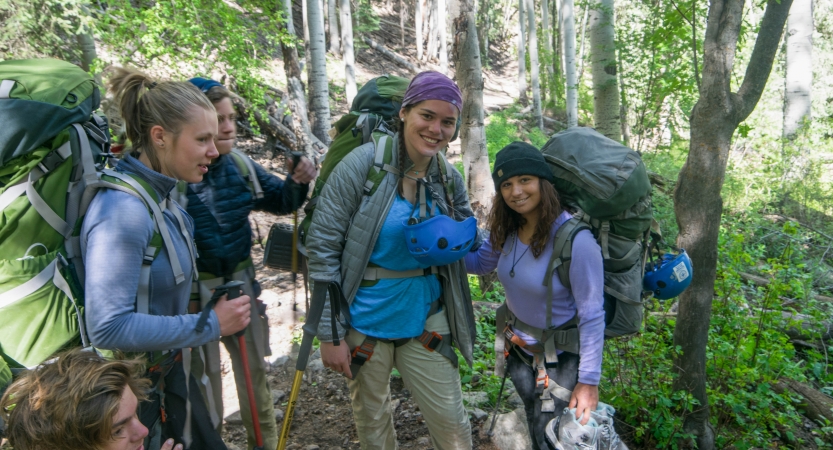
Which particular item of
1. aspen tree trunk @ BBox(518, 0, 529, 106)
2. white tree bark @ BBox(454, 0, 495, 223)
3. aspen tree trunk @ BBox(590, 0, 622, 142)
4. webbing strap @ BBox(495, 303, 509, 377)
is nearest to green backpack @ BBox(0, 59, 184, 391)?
webbing strap @ BBox(495, 303, 509, 377)

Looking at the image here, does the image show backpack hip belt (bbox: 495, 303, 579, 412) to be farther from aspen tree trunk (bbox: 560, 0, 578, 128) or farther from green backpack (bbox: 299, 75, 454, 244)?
aspen tree trunk (bbox: 560, 0, 578, 128)

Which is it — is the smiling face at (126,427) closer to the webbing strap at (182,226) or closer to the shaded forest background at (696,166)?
the webbing strap at (182,226)

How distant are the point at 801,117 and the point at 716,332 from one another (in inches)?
370

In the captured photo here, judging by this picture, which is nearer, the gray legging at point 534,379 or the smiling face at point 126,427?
the smiling face at point 126,427

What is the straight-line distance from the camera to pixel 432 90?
7.77 feet

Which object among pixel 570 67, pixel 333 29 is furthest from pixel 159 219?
pixel 333 29

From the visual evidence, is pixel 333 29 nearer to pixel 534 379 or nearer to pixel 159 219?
pixel 534 379

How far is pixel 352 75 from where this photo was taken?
1636 centimetres

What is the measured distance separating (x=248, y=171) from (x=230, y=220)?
0.34 metres

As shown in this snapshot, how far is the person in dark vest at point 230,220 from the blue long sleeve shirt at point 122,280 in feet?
2.70

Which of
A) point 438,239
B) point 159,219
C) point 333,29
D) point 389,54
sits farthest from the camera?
point 389,54

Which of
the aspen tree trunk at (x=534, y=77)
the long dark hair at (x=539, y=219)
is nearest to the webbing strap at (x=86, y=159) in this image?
the long dark hair at (x=539, y=219)

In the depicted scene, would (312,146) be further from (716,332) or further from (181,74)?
(716,332)

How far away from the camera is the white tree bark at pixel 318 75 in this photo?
1052cm
